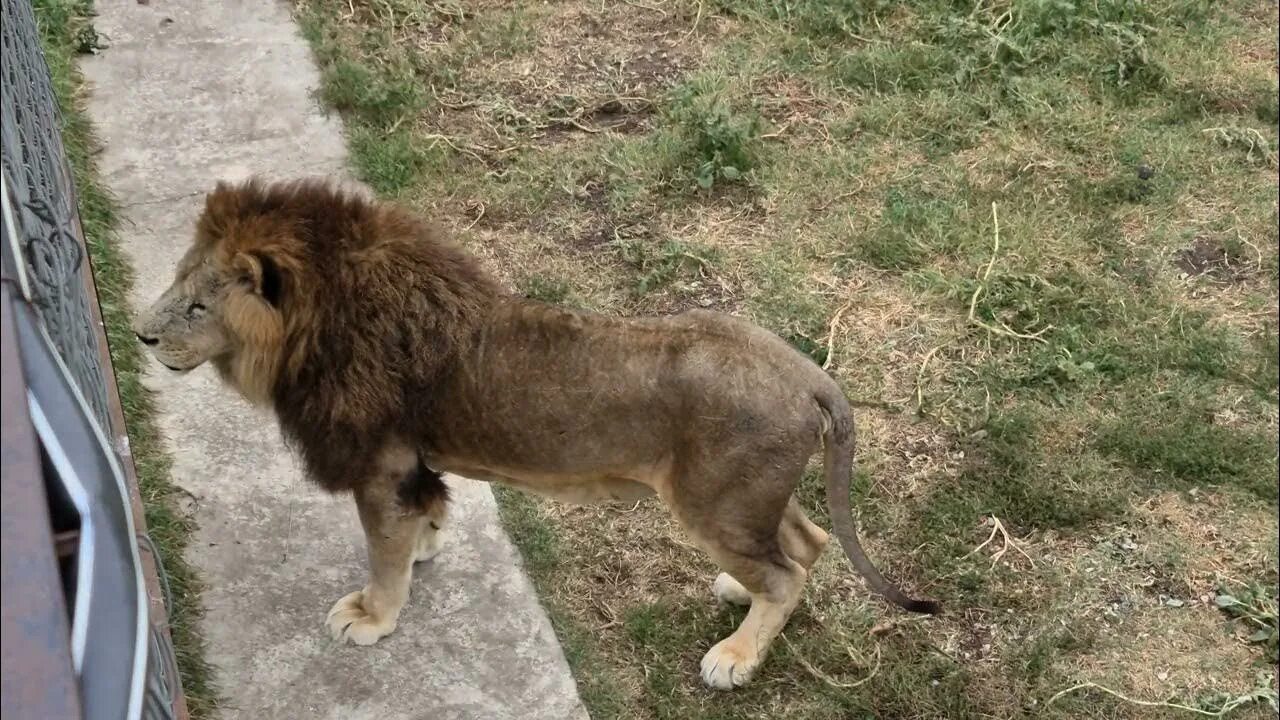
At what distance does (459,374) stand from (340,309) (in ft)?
1.15

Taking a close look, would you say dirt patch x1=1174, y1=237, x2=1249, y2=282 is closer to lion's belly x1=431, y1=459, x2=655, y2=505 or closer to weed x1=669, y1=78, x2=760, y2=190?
weed x1=669, y1=78, x2=760, y2=190

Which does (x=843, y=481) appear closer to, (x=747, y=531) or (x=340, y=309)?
(x=747, y=531)

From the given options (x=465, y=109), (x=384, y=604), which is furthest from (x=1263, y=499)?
(x=465, y=109)

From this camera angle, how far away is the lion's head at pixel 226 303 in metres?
3.02

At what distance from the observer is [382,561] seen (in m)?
3.45

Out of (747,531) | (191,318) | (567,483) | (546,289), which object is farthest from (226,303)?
(546,289)

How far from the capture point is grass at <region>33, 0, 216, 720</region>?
355 centimetres

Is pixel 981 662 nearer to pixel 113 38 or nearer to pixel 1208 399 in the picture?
pixel 1208 399

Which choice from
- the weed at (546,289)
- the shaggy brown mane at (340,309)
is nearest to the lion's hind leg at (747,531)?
the shaggy brown mane at (340,309)

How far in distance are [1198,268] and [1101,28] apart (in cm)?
176

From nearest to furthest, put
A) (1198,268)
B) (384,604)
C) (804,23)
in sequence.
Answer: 1. (384,604)
2. (1198,268)
3. (804,23)

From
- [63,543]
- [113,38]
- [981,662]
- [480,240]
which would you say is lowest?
[981,662]

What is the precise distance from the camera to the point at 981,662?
3740 mm

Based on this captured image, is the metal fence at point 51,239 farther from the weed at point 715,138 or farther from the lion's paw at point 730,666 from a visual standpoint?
the weed at point 715,138
